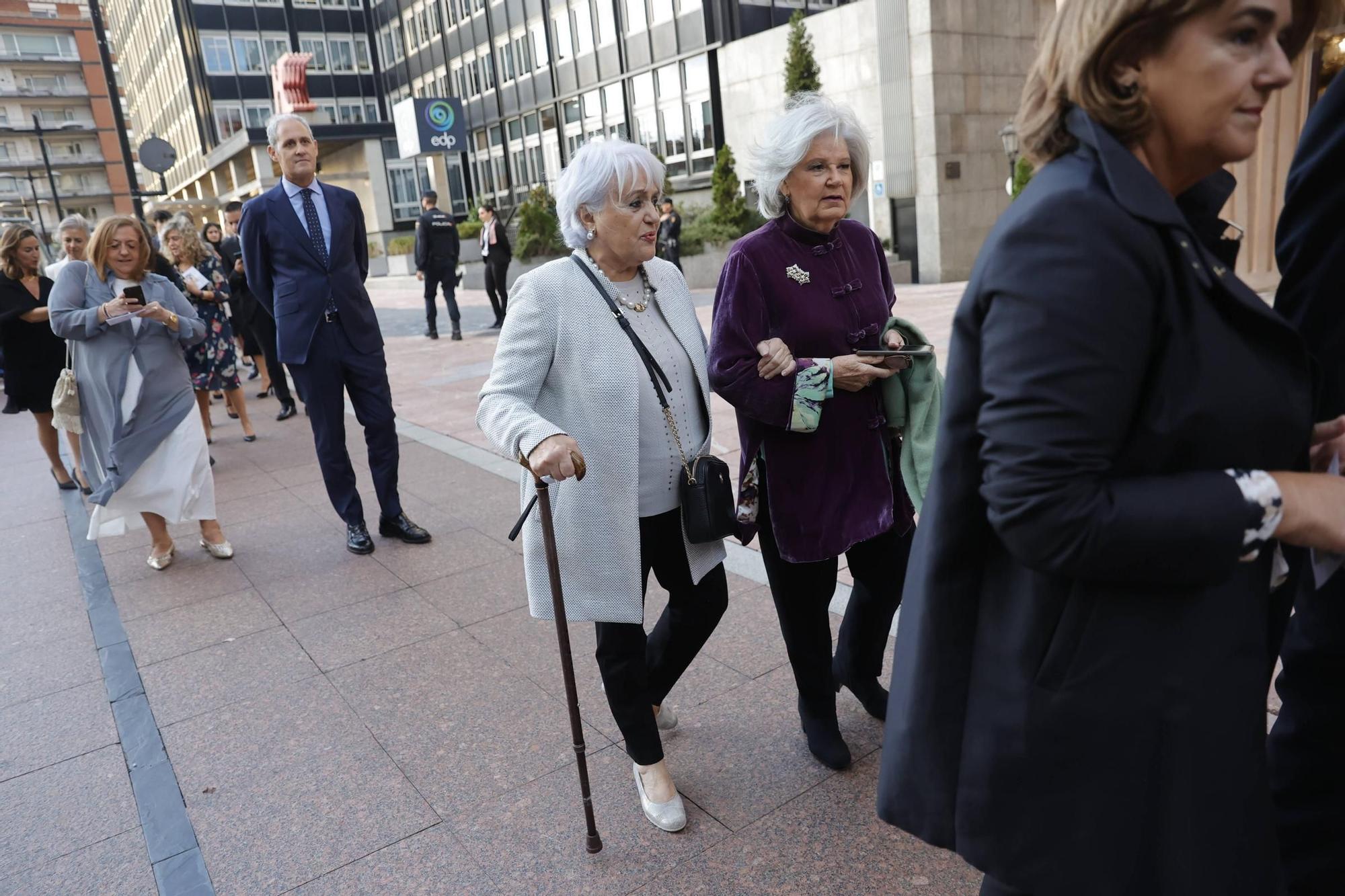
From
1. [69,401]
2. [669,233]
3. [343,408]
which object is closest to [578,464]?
[343,408]

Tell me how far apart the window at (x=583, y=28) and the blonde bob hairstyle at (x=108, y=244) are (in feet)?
86.8

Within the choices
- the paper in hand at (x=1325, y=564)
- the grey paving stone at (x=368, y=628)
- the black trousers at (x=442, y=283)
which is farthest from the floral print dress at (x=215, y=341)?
the paper in hand at (x=1325, y=564)

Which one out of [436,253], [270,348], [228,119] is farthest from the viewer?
[228,119]

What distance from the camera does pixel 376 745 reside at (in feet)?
10.6

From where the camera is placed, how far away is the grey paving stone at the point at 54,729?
335 centimetres

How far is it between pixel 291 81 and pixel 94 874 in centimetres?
4341

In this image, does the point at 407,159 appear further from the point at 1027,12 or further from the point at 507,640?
the point at 507,640

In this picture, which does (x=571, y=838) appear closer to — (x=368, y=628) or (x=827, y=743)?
(x=827, y=743)

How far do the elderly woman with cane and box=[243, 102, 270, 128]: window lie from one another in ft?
171

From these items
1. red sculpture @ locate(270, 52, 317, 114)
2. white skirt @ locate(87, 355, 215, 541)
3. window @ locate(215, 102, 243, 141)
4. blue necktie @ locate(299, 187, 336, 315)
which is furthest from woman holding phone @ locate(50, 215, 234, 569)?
window @ locate(215, 102, 243, 141)

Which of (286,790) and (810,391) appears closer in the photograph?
(810,391)

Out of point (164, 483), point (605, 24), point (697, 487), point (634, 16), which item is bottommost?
point (164, 483)

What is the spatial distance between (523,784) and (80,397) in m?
4.00

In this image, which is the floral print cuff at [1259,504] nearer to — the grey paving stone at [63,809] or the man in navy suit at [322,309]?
the grey paving stone at [63,809]
